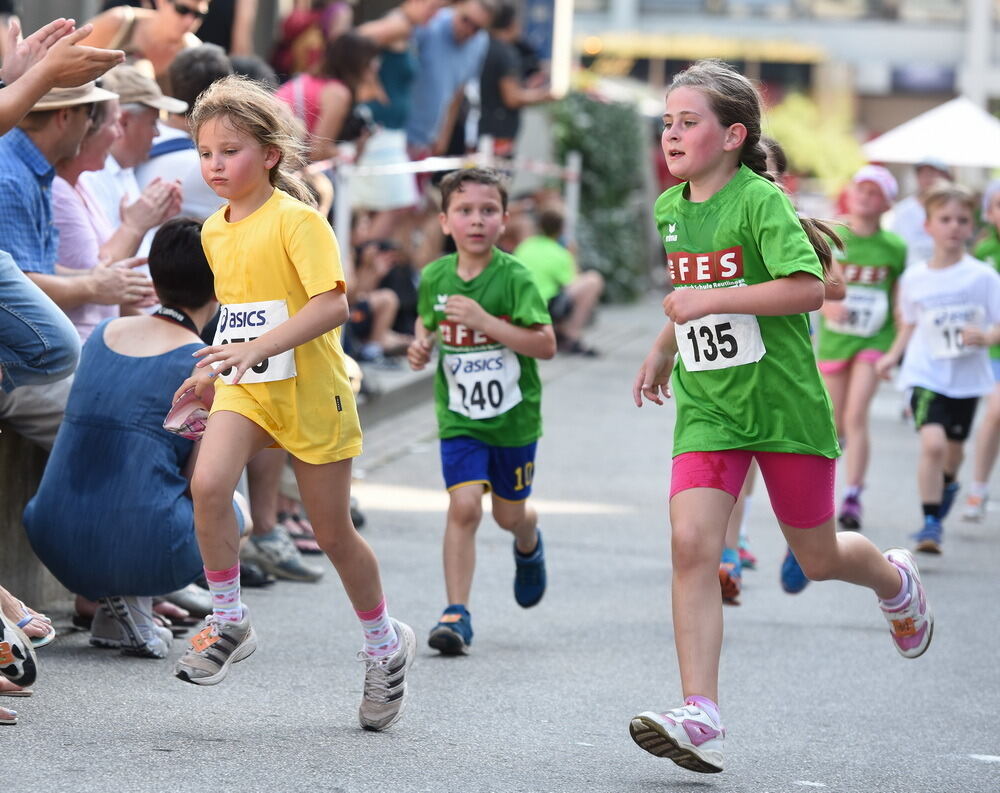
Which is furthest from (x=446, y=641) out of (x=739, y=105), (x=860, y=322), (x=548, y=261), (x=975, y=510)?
(x=548, y=261)

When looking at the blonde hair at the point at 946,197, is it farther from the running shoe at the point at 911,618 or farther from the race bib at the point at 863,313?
the running shoe at the point at 911,618

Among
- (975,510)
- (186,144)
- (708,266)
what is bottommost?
(975,510)

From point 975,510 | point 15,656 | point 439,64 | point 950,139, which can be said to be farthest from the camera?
point 950,139

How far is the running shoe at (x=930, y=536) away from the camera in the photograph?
8.85m

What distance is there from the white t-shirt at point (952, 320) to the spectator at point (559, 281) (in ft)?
23.1

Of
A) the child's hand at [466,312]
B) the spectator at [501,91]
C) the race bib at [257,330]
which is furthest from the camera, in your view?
the spectator at [501,91]

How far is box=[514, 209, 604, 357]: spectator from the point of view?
16.7 meters

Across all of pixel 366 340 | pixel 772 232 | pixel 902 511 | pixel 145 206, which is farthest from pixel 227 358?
pixel 366 340

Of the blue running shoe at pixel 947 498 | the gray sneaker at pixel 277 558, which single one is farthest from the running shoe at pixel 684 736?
the blue running shoe at pixel 947 498

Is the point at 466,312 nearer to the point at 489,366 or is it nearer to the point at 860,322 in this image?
the point at 489,366

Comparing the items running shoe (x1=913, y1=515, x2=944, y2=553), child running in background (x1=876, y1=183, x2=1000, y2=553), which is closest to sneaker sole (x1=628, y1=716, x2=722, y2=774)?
running shoe (x1=913, y1=515, x2=944, y2=553)

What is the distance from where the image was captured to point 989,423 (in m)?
9.68

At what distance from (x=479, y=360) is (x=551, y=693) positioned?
1392 mm

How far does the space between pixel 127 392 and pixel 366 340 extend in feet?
24.1
